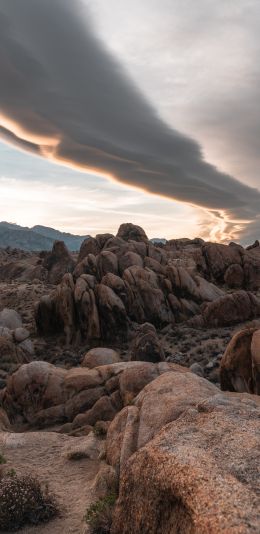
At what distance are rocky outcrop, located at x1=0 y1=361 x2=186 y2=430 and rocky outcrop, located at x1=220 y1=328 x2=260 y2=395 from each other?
280 cm

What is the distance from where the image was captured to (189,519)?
19.9ft

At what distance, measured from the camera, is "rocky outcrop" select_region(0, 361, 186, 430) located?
20266 millimetres

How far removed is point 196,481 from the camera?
639cm

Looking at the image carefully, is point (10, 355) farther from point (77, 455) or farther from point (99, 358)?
point (77, 455)

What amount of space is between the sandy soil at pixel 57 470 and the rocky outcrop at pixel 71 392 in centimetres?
341

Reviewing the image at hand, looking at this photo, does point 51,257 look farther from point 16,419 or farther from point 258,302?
point 16,419

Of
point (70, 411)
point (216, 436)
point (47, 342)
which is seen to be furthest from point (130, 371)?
point (47, 342)

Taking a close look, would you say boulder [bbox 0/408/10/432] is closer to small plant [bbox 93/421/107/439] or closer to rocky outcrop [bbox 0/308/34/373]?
small plant [bbox 93/421/107/439]

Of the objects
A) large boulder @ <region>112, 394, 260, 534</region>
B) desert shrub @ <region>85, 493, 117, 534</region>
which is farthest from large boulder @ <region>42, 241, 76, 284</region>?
large boulder @ <region>112, 394, 260, 534</region>

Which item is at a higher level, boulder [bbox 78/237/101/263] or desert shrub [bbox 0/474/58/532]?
boulder [bbox 78/237/101/263]

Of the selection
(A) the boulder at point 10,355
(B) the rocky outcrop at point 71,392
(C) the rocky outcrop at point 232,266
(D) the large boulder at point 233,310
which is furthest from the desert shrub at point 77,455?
(C) the rocky outcrop at point 232,266

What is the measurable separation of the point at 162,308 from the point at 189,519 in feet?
135

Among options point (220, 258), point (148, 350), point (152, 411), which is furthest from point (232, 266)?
point (152, 411)

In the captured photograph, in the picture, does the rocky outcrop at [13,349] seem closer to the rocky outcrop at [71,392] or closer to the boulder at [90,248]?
the rocky outcrop at [71,392]
